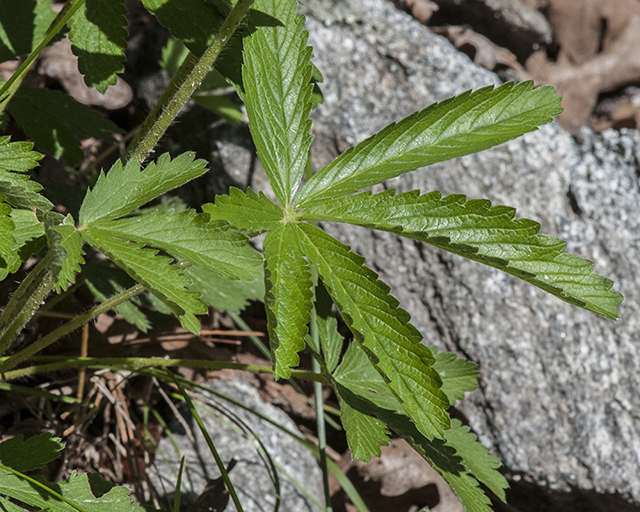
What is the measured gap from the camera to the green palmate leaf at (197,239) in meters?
0.93

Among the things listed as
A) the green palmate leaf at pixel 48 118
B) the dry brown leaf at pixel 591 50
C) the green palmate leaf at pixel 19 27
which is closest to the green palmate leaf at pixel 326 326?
the green palmate leaf at pixel 48 118

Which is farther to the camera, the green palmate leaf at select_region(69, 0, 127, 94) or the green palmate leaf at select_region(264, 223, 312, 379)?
the green palmate leaf at select_region(69, 0, 127, 94)

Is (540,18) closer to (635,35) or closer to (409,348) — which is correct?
(635,35)

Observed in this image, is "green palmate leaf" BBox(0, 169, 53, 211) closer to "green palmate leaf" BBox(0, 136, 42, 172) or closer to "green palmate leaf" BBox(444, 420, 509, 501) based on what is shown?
"green palmate leaf" BBox(0, 136, 42, 172)

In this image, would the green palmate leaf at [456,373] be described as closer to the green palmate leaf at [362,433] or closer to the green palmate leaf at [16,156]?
the green palmate leaf at [362,433]

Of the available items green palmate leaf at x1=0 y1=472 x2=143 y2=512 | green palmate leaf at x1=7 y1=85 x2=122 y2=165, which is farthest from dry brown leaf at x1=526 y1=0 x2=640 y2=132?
green palmate leaf at x1=0 y1=472 x2=143 y2=512

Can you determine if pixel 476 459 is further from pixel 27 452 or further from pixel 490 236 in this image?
pixel 27 452

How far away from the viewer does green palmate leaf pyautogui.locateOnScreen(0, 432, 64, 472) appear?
1097 millimetres

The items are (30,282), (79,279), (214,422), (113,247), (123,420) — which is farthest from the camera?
(214,422)

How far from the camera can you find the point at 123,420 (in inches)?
71.2

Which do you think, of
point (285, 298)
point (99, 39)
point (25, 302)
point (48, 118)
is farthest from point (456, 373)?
point (48, 118)

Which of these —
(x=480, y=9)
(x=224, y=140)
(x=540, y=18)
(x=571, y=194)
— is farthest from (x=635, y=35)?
(x=224, y=140)

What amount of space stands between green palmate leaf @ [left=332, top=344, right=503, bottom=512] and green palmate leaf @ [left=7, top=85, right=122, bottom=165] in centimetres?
94

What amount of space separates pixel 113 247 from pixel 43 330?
1.09 m
